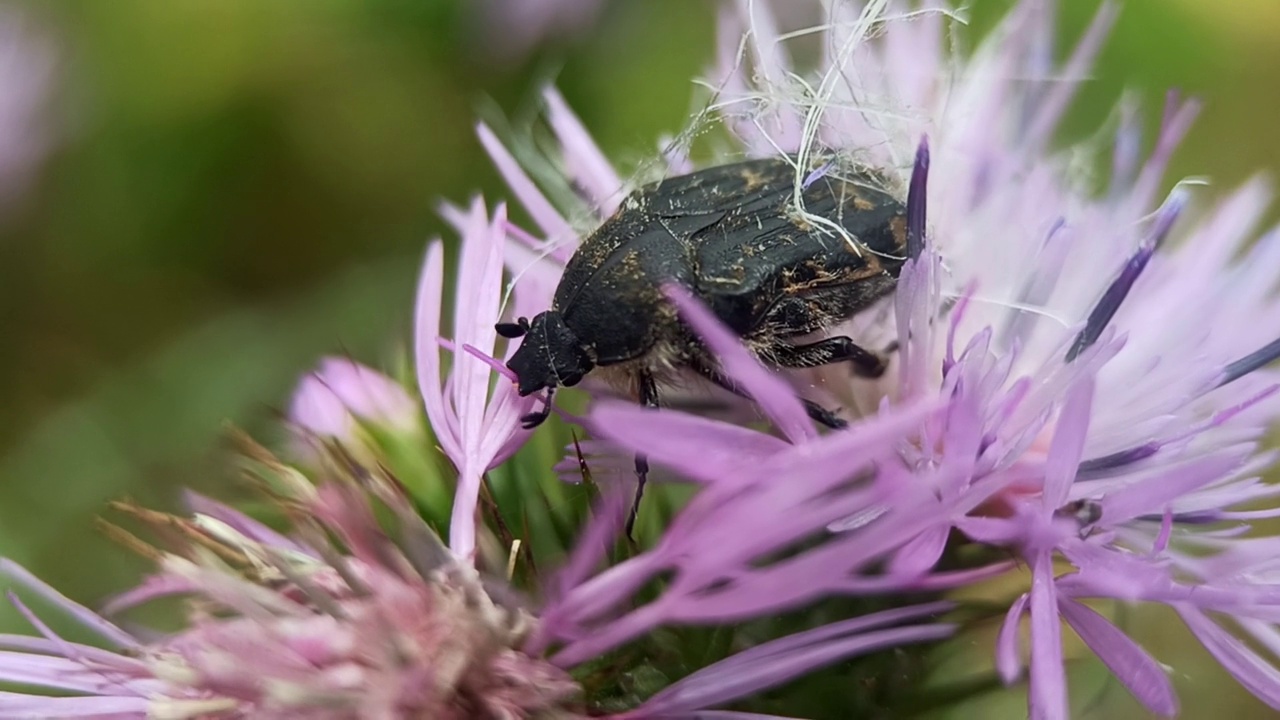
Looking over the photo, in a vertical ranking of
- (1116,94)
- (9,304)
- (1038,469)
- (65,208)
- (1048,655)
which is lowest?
(1048,655)

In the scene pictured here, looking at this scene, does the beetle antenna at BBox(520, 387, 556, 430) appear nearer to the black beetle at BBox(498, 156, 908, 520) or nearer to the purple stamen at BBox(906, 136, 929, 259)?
the black beetle at BBox(498, 156, 908, 520)

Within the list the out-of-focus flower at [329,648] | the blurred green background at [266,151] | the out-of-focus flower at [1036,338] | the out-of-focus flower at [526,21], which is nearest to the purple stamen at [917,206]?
the out-of-focus flower at [1036,338]

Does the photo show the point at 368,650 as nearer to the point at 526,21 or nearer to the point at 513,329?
the point at 513,329

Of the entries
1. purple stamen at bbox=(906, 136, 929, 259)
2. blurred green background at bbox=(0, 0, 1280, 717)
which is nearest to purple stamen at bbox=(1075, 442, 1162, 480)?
purple stamen at bbox=(906, 136, 929, 259)

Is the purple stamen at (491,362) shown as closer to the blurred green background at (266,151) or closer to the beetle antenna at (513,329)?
the beetle antenna at (513,329)

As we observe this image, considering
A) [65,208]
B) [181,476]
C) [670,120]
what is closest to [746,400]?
[181,476]

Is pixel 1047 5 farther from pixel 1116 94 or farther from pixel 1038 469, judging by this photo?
pixel 1116 94

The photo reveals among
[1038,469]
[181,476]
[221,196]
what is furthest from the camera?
[221,196]
